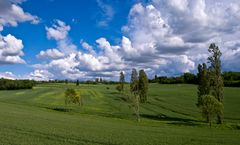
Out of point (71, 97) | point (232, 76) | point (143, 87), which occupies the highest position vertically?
point (232, 76)

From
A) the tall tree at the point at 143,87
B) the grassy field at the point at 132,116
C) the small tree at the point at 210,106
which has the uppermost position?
the tall tree at the point at 143,87

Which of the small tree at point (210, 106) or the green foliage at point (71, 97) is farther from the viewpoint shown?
the green foliage at point (71, 97)

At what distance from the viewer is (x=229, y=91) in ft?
465

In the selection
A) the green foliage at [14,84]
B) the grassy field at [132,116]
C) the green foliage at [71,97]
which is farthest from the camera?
the green foliage at [14,84]

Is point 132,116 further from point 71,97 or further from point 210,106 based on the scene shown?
point 71,97

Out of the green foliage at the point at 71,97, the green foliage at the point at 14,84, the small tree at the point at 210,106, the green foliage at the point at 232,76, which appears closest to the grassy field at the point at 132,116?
the green foliage at the point at 71,97

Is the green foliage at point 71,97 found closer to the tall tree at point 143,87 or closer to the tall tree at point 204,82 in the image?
the tall tree at point 143,87

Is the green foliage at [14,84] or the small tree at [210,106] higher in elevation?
the green foliage at [14,84]

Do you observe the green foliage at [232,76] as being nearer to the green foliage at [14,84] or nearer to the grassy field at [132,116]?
the grassy field at [132,116]

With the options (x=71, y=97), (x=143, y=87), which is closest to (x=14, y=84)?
(x=71, y=97)

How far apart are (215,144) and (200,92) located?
55448 mm

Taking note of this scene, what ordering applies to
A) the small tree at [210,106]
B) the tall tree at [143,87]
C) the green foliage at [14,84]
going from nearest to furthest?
1. the small tree at [210,106]
2. the tall tree at [143,87]
3. the green foliage at [14,84]

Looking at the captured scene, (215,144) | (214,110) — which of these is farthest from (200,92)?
(215,144)

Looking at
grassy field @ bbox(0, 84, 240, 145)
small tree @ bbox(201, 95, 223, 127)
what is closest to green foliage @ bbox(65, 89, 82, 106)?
grassy field @ bbox(0, 84, 240, 145)
